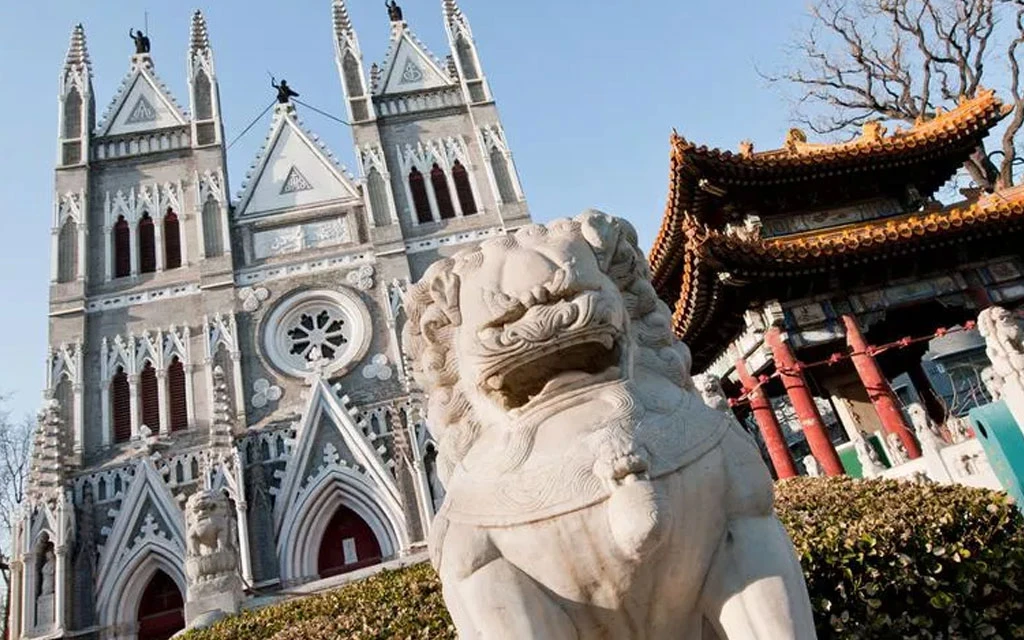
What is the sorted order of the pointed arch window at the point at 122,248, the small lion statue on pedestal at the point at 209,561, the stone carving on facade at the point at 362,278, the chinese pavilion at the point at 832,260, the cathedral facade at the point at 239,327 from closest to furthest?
the small lion statue on pedestal at the point at 209,561
the chinese pavilion at the point at 832,260
the cathedral facade at the point at 239,327
the stone carving on facade at the point at 362,278
the pointed arch window at the point at 122,248

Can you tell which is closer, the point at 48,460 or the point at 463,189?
the point at 48,460

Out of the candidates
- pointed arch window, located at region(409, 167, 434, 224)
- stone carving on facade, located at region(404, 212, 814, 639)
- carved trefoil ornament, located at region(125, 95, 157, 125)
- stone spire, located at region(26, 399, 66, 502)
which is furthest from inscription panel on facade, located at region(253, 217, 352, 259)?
stone carving on facade, located at region(404, 212, 814, 639)

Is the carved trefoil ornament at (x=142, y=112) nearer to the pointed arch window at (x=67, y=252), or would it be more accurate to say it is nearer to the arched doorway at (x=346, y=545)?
the pointed arch window at (x=67, y=252)

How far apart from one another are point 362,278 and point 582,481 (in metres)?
18.4

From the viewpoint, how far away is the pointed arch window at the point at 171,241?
66.3 ft

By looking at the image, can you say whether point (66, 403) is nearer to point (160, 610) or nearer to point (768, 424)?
point (160, 610)

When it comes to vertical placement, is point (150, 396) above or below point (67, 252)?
below

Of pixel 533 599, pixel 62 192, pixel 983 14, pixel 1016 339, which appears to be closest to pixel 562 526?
pixel 533 599

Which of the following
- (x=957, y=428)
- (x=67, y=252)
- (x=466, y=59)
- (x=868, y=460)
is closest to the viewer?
(x=957, y=428)

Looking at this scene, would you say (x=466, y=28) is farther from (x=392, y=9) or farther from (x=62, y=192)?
(x=62, y=192)

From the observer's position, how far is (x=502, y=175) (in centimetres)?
2142

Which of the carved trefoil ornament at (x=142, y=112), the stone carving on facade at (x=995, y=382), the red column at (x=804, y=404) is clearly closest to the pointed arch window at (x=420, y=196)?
the carved trefoil ornament at (x=142, y=112)

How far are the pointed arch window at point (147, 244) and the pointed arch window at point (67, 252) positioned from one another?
5.32 ft

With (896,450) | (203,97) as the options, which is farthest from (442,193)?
(896,450)
